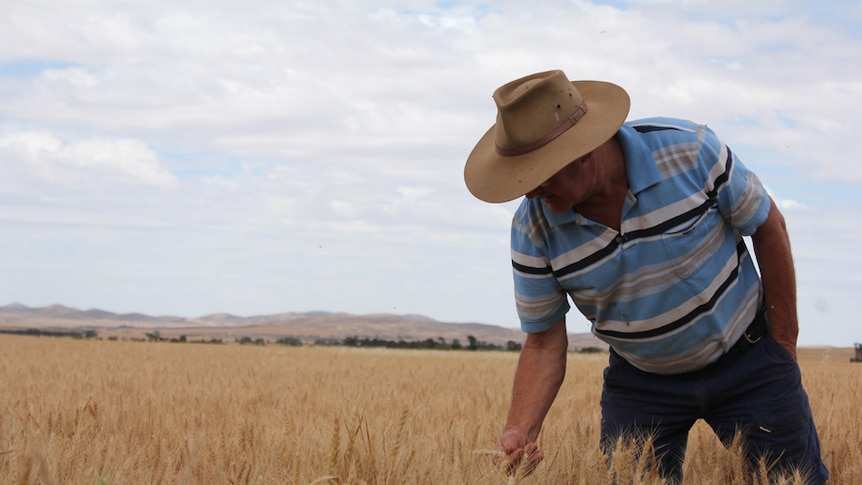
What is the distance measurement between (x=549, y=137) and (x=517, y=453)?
91 cm

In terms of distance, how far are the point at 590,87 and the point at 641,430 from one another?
1241 millimetres

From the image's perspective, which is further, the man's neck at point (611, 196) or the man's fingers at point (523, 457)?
the man's neck at point (611, 196)

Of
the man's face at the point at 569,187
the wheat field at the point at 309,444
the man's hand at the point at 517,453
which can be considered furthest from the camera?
the man's face at the point at 569,187

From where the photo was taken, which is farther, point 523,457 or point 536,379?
point 536,379

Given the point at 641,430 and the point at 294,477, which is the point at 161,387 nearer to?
the point at 641,430

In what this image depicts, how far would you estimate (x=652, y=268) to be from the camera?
2.87 meters

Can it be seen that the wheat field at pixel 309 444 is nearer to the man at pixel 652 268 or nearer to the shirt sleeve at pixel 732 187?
the man at pixel 652 268

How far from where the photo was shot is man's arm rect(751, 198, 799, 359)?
3.03m

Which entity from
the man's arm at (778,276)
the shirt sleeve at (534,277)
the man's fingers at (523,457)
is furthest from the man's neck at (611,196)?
the man's fingers at (523,457)

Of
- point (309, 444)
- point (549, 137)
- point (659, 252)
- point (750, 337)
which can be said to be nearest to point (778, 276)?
point (750, 337)

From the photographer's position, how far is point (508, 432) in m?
2.74

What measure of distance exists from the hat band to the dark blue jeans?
1.07m

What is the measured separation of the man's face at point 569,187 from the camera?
2590 mm

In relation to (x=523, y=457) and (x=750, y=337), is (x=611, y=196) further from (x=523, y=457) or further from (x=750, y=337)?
(x=523, y=457)
